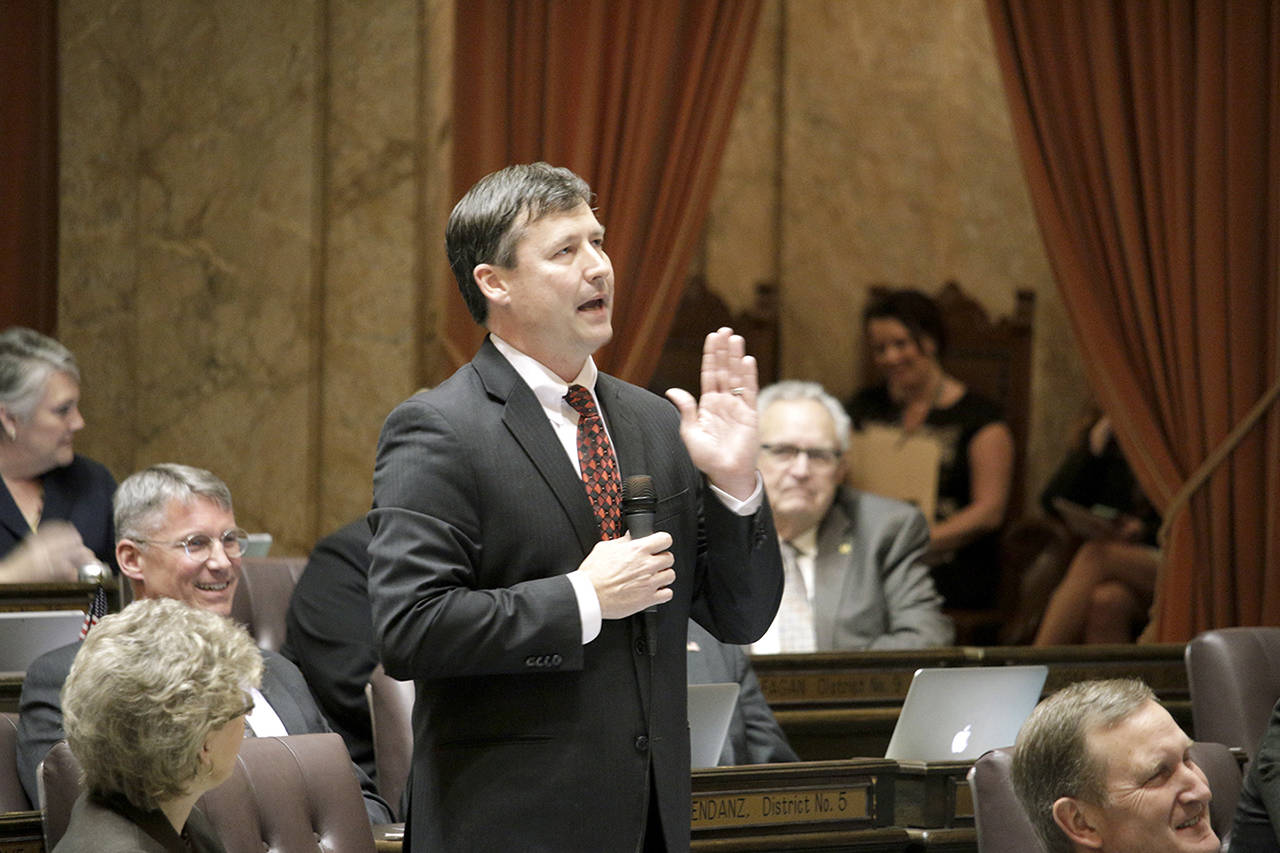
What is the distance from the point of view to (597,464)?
2215 mm

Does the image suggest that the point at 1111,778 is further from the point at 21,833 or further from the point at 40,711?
the point at 40,711

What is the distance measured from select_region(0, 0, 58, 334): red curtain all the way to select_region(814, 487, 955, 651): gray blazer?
2.74 m

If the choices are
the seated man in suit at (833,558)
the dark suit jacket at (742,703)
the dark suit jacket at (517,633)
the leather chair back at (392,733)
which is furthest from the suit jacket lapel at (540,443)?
the seated man in suit at (833,558)

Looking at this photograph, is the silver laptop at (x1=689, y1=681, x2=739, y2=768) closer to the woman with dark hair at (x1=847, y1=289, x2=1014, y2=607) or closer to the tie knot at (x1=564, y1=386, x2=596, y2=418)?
the tie knot at (x1=564, y1=386, x2=596, y2=418)

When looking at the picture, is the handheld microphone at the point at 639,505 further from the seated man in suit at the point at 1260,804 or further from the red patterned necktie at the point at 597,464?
the seated man in suit at the point at 1260,804

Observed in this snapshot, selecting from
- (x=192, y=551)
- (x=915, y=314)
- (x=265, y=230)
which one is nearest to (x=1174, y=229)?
(x=915, y=314)

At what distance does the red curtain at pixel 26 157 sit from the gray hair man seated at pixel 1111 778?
4.07 meters

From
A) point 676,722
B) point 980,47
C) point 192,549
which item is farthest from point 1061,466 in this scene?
point 676,722

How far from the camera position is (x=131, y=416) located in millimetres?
5945

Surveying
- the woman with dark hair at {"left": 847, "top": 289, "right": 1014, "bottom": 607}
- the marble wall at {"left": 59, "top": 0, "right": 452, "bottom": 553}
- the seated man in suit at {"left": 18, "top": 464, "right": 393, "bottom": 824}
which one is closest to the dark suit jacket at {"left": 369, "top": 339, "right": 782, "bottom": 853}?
the seated man in suit at {"left": 18, "top": 464, "right": 393, "bottom": 824}

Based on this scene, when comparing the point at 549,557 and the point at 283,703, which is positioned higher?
the point at 549,557

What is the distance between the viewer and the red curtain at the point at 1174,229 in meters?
5.33

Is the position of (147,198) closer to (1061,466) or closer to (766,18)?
(766,18)

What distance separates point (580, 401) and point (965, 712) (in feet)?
4.33
